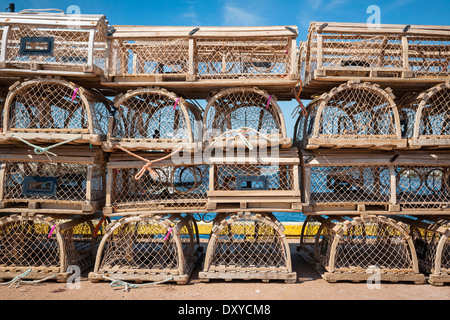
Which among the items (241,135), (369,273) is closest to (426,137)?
(369,273)

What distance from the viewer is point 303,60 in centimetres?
462

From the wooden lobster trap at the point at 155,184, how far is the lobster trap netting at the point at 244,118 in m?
0.58

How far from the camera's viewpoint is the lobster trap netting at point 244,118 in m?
3.90

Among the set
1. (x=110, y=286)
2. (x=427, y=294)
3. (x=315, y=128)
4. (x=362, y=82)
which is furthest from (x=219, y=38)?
(x=427, y=294)

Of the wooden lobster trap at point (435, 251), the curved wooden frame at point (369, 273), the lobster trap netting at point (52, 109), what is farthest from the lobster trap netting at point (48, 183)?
the wooden lobster trap at point (435, 251)

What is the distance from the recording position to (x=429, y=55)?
4.52 metres

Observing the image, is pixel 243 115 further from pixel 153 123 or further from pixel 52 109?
pixel 52 109

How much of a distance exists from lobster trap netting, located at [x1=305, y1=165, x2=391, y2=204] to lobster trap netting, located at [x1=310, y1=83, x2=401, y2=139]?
579 mm

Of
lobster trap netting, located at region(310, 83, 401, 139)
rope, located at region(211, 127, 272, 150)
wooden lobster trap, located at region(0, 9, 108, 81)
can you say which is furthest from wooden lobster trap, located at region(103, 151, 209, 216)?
lobster trap netting, located at region(310, 83, 401, 139)

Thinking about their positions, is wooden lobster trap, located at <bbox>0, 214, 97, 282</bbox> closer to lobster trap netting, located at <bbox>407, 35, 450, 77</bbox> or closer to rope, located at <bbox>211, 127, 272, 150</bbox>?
rope, located at <bbox>211, 127, 272, 150</bbox>

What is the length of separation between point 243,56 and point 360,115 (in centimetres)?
220

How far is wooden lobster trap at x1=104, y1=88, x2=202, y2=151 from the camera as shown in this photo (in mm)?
3865

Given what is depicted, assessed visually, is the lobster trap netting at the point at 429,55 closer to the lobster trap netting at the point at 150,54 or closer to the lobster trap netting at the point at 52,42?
the lobster trap netting at the point at 150,54
